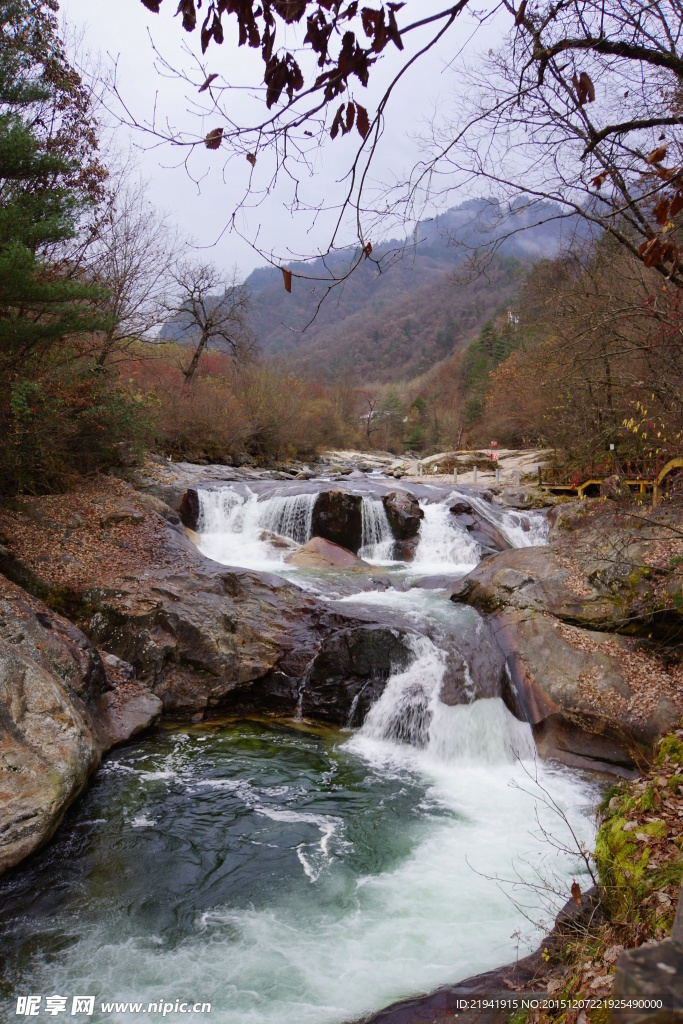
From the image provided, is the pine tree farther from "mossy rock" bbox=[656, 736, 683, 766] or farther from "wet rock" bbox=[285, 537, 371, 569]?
"mossy rock" bbox=[656, 736, 683, 766]

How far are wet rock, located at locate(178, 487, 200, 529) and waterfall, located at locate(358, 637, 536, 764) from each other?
27.8 ft

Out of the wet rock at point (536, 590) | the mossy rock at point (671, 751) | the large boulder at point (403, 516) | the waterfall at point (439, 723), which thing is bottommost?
the waterfall at point (439, 723)

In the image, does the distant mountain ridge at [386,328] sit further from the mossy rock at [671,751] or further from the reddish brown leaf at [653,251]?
the reddish brown leaf at [653,251]

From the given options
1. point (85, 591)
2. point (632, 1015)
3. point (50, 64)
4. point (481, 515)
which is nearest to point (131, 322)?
point (50, 64)

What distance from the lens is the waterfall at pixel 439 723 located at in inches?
274

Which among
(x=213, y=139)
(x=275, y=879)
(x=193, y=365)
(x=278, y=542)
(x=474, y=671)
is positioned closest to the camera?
(x=213, y=139)

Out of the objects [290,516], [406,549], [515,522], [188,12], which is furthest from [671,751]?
[290,516]

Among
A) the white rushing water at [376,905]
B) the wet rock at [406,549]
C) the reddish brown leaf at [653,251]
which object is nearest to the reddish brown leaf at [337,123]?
the reddish brown leaf at [653,251]

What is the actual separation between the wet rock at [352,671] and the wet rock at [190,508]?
7656 millimetres

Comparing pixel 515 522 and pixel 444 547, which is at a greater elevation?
pixel 515 522

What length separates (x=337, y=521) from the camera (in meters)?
15.0

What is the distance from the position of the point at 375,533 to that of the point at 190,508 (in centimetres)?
462

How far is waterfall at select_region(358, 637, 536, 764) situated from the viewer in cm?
695

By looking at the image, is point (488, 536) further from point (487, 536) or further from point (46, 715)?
point (46, 715)
